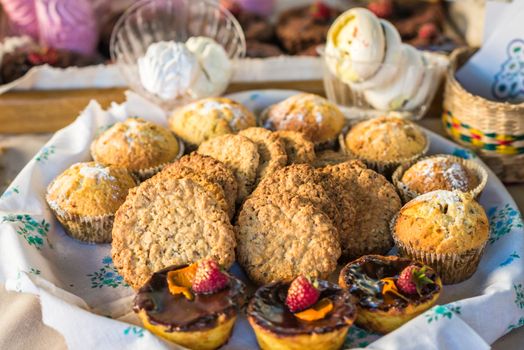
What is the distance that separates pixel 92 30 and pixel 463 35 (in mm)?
2402

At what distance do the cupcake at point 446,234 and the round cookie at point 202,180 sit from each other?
543 mm

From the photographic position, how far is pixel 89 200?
2.18 metres

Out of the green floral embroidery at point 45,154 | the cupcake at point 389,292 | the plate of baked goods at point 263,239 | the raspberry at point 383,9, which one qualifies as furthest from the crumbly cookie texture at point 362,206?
the raspberry at point 383,9

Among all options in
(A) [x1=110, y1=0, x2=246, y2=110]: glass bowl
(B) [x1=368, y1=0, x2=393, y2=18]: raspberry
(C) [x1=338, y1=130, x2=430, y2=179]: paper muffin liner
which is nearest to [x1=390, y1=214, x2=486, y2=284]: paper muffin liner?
(C) [x1=338, y1=130, x2=430, y2=179]: paper muffin liner

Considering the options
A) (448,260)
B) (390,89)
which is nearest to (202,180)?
A: (448,260)

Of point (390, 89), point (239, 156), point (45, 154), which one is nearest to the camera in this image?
point (239, 156)

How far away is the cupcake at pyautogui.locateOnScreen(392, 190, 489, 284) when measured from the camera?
1.91 m

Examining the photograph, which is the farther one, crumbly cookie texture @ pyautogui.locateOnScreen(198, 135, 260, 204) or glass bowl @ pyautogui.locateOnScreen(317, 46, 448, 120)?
glass bowl @ pyautogui.locateOnScreen(317, 46, 448, 120)

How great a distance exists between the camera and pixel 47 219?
2.23 metres

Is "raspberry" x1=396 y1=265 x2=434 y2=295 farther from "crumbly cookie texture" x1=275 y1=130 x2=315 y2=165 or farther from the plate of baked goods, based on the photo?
"crumbly cookie texture" x1=275 y1=130 x2=315 y2=165

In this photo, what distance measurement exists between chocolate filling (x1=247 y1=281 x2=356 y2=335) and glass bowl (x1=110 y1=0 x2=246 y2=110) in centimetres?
195

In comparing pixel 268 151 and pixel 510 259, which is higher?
pixel 268 151

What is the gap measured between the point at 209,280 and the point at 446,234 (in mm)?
745

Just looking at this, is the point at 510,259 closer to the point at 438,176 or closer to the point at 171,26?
the point at 438,176
